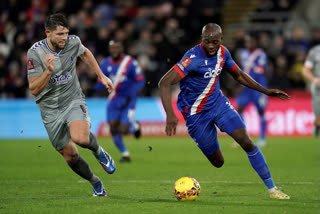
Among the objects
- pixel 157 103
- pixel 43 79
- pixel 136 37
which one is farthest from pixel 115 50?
pixel 136 37

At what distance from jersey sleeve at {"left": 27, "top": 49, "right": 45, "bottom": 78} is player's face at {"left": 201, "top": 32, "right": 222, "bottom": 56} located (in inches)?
89.0

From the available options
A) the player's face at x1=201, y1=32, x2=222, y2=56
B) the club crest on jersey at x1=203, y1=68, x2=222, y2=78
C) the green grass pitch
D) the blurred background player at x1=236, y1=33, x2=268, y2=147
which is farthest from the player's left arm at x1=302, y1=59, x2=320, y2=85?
the player's face at x1=201, y1=32, x2=222, y2=56

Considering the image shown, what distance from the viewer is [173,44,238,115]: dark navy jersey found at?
9023 mm

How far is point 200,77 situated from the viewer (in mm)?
9219

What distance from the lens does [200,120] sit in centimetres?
936

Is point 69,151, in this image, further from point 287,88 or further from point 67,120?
point 287,88

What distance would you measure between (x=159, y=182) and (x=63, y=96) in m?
3.03

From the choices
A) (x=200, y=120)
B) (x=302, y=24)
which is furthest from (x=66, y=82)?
(x=302, y=24)

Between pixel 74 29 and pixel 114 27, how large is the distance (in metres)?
1.49

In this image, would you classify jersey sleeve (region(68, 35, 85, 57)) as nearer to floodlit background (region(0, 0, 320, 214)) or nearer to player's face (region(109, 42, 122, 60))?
floodlit background (region(0, 0, 320, 214))

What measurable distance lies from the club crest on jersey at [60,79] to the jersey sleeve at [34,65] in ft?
0.80

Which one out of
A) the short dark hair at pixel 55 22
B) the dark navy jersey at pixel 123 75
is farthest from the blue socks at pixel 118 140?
the short dark hair at pixel 55 22

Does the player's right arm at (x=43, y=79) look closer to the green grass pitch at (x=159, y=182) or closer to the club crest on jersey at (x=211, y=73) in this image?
the green grass pitch at (x=159, y=182)

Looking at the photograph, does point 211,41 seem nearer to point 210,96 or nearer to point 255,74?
point 210,96
